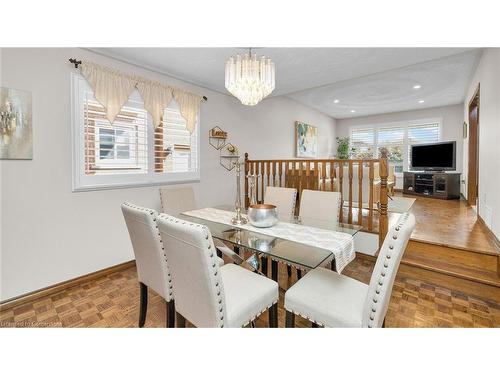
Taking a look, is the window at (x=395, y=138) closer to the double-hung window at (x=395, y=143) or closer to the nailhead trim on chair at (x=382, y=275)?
the double-hung window at (x=395, y=143)

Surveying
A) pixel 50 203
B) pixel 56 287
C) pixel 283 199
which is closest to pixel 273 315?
pixel 283 199

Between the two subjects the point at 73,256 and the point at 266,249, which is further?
the point at 73,256

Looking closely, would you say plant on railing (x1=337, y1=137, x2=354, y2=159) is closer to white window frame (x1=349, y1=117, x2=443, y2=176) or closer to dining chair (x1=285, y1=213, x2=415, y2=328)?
white window frame (x1=349, y1=117, x2=443, y2=176)

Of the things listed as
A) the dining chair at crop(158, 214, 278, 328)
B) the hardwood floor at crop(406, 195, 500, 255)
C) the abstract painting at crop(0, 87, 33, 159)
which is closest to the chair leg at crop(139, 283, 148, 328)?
the dining chair at crop(158, 214, 278, 328)

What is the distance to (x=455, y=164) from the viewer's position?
5.91 metres

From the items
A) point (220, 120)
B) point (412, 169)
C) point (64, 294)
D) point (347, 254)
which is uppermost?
point (220, 120)

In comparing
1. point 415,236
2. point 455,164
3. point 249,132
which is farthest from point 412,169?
point 249,132

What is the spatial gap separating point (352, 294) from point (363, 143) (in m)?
7.46

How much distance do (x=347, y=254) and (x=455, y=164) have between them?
6410 mm

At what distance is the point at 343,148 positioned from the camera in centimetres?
772

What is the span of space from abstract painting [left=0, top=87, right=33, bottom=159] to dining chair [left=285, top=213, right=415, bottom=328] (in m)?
2.50

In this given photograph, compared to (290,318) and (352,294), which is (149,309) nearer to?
(290,318)

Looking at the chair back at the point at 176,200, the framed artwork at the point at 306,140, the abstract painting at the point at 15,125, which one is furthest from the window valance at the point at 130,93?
the framed artwork at the point at 306,140
